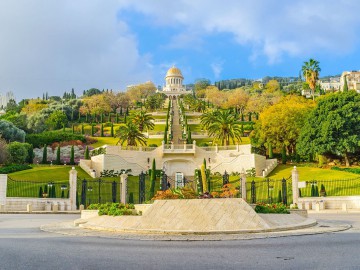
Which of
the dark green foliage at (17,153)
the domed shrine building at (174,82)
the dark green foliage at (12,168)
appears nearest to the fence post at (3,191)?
the dark green foliage at (12,168)

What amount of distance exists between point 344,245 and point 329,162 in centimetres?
4421

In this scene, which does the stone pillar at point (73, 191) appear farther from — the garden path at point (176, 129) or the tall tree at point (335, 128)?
the garden path at point (176, 129)

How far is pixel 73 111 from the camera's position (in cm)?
10350

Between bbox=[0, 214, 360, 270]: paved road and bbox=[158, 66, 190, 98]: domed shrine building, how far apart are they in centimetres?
15120

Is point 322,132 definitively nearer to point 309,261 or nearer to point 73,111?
point 309,261

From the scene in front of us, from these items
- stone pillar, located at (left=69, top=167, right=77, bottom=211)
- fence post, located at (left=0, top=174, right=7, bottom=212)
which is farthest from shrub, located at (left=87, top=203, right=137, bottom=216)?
fence post, located at (left=0, top=174, right=7, bottom=212)

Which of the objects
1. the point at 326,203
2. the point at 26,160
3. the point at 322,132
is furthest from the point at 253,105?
the point at 326,203

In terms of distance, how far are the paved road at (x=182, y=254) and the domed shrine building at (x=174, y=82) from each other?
15120cm

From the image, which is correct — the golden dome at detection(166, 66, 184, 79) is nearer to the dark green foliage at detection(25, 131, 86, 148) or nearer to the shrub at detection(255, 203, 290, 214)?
the dark green foliage at detection(25, 131, 86, 148)

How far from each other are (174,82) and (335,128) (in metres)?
121

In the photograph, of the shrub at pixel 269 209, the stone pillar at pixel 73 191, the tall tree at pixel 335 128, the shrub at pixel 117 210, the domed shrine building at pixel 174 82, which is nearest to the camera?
the shrub at pixel 117 210

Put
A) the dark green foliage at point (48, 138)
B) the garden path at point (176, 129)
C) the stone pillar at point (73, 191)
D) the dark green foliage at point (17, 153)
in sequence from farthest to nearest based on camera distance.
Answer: the garden path at point (176, 129)
the dark green foliage at point (48, 138)
the dark green foliage at point (17, 153)
the stone pillar at point (73, 191)

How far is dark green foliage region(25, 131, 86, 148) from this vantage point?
6938 centimetres

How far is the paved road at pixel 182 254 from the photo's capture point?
8828 millimetres
